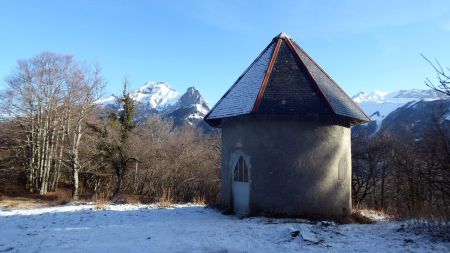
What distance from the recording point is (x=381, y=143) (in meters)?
37.5

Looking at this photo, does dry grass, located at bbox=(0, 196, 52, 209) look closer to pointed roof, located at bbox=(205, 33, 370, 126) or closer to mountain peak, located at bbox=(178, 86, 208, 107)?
pointed roof, located at bbox=(205, 33, 370, 126)

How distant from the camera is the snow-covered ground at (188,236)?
8383mm

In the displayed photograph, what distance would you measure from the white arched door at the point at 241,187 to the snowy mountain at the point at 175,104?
20.1 m

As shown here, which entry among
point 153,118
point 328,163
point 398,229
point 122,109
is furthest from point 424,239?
point 153,118

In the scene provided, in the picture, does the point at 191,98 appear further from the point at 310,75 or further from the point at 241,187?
the point at 241,187

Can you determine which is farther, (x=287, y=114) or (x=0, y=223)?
(x=287, y=114)

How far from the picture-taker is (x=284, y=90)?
1393cm

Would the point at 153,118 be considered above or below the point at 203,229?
above

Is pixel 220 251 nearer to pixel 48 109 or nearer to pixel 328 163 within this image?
pixel 328 163

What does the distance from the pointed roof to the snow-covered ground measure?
12.7 feet

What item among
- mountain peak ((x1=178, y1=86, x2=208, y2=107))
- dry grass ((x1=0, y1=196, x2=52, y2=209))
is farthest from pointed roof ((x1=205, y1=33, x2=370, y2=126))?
mountain peak ((x1=178, y1=86, x2=208, y2=107))

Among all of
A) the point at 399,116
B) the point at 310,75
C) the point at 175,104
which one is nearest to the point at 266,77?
the point at 310,75

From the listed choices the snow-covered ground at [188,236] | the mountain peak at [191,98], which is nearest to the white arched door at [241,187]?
the snow-covered ground at [188,236]

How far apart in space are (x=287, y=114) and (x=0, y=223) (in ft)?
32.8
